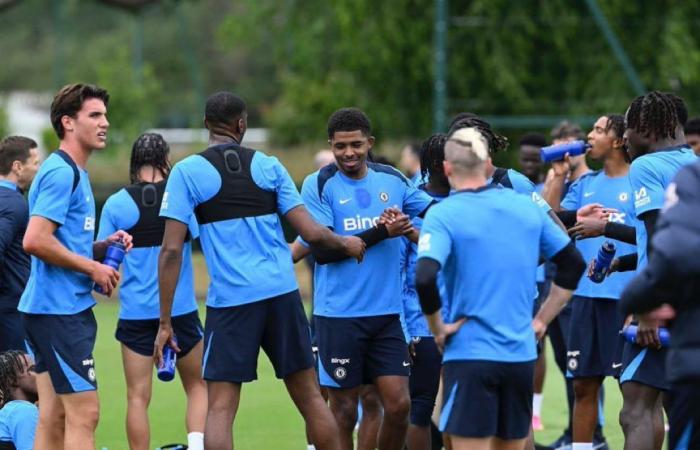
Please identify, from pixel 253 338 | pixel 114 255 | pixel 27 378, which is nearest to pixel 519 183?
pixel 253 338

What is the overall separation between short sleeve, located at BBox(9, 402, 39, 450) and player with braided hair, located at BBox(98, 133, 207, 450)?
35.2 inches

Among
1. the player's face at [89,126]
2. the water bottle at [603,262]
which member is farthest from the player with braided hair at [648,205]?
the player's face at [89,126]

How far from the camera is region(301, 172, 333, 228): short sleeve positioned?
29.3 feet

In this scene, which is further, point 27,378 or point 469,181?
point 27,378

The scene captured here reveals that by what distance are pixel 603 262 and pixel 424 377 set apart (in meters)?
1.43

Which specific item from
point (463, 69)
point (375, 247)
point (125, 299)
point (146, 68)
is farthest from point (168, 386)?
point (146, 68)

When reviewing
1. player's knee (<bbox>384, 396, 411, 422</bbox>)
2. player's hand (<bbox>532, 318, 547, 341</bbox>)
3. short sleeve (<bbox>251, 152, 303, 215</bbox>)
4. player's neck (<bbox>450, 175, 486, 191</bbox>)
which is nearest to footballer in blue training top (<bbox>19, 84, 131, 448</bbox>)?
short sleeve (<bbox>251, 152, 303, 215</bbox>)

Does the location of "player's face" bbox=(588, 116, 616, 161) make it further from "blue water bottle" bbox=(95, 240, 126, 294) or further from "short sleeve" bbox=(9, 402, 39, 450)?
"short sleeve" bbox=(9, 402, 39, 450)

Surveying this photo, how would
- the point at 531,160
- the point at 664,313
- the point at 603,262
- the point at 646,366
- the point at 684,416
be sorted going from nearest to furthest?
the point at 684,416, the point at 664,313, the point at 646,366, the point at 603,262, the point at 531,160

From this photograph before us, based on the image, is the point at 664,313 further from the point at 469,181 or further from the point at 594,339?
the point at 594,339

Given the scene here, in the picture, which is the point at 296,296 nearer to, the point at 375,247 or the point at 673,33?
the point at 375,247

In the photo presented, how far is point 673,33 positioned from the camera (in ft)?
86.7

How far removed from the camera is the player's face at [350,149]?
8.88m

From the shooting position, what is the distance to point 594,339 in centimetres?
984
